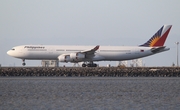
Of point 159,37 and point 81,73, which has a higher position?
point 159,37

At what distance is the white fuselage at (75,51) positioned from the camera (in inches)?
3438

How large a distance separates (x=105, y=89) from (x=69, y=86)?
202 inches

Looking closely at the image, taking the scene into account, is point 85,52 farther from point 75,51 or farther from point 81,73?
point 81,73

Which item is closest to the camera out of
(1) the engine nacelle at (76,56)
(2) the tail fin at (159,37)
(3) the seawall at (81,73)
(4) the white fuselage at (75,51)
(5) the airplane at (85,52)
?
(3) the seawall at (81,73)

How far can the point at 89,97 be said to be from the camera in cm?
4491

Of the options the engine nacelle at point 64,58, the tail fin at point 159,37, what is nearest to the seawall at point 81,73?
the engine nacelle at point 64,58

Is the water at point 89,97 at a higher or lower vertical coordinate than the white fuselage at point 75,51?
lower

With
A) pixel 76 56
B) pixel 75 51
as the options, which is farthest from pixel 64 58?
pixel 75 51

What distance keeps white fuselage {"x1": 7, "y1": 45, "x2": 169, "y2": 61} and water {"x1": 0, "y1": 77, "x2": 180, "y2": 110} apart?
3001 cm

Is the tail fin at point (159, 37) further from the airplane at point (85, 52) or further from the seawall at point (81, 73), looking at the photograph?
the seawall at point (81, 73)

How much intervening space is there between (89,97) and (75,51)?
4488 cm

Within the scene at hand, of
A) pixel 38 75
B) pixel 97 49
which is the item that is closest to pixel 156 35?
pixel 97 49

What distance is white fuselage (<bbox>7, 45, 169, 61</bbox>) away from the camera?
87312 mm

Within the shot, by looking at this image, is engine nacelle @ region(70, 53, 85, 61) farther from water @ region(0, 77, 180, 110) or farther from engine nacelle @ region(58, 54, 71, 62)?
water @ region(0, 77, 180, 110)
